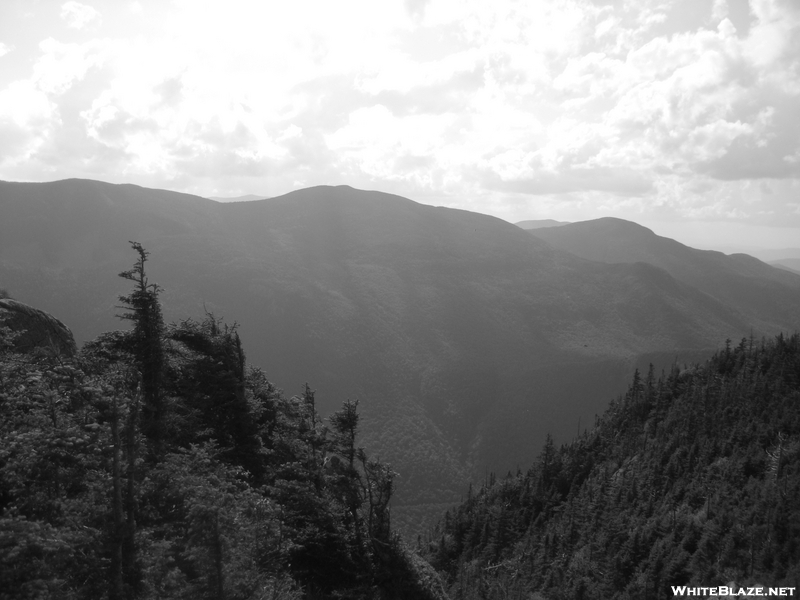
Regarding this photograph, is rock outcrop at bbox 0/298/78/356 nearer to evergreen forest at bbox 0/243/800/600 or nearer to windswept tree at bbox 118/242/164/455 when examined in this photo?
evergreen forest at bbox 0/243/800/600

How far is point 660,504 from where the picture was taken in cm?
4272

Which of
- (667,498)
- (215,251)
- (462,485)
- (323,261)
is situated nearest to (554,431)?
(462,485)

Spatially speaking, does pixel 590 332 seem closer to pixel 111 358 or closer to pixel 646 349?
pixel 646 349

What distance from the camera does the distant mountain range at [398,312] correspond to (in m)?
117

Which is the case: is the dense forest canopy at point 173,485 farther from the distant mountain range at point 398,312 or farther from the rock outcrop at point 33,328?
the distant mountain range at point 398,312

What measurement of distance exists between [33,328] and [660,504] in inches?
1758

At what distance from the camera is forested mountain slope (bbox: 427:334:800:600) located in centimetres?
3017

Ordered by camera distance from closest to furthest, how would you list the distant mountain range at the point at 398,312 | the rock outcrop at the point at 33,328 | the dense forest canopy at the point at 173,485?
the dense forest canopy at the point at 173,485, the rock outcrop at the point at 33,328, the distant mountain range at the point at 398,312

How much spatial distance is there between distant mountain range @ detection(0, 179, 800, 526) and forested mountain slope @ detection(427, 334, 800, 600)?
30761 millimetres

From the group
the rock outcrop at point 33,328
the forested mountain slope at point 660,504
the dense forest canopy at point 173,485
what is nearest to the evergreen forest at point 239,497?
the dense forest canopy at point 173,485

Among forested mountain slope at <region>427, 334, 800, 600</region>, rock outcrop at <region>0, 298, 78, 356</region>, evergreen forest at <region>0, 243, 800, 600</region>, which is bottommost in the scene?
forested mountain slope at <region>427, 334, 800, 600</region>

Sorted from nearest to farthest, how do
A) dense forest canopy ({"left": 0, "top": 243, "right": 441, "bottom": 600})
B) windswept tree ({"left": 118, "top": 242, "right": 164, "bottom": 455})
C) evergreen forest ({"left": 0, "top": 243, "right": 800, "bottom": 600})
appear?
dense forest canopy ({"left": 0, "top": 243, "right": 441, "bottom": 600}) < evergreen forest ({"left": 0, "top": 243, "right": 800, "bottom": 600}) < windswept tree ({"left": 118, "top": 242, "right": 164, "bottom": 455})

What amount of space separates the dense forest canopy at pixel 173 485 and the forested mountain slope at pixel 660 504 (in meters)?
19.5

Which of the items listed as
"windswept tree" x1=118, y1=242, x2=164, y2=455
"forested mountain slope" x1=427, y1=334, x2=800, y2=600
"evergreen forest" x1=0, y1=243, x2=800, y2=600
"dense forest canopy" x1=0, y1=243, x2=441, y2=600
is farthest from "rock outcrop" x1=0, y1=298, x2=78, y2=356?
"forested mountain slope" x1=427, y1=334, x2=800, y2=600
